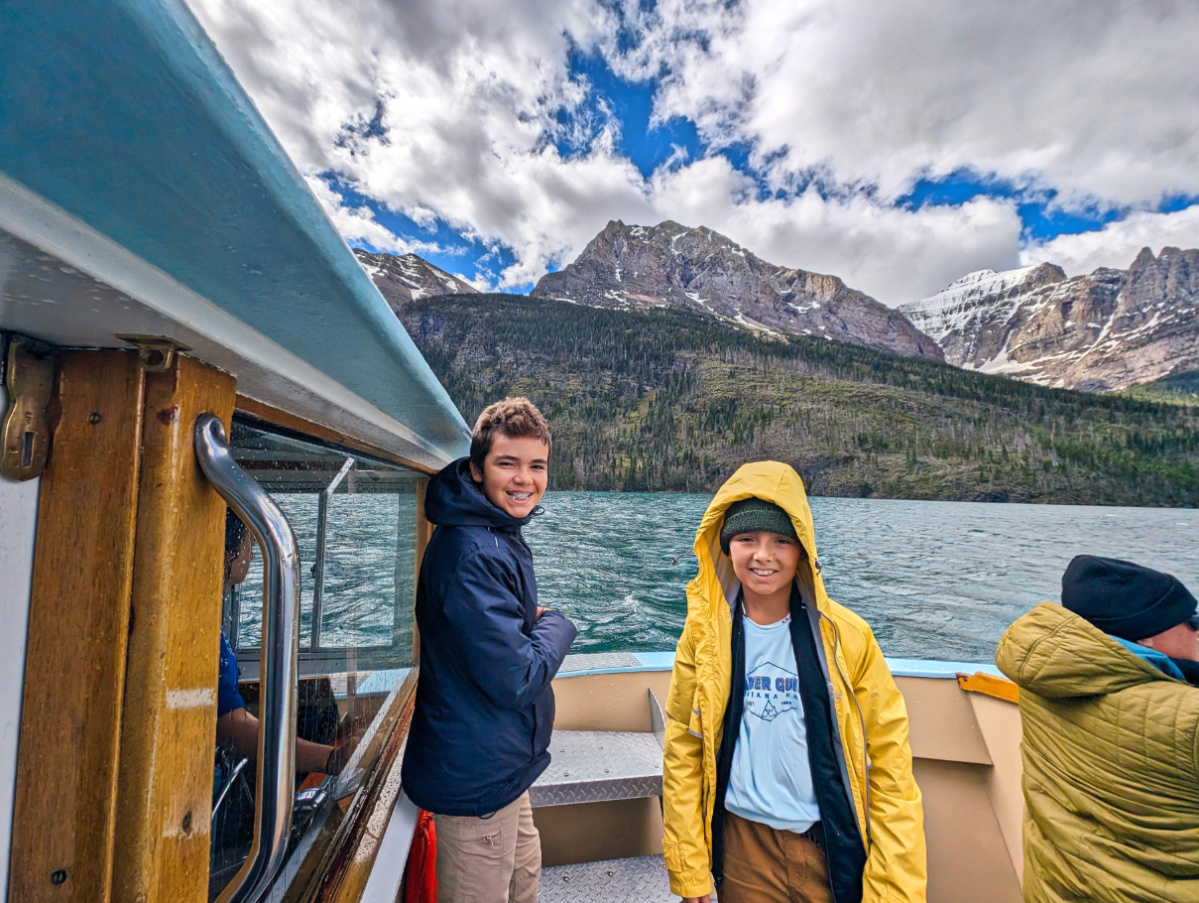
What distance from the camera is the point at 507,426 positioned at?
1398 mm

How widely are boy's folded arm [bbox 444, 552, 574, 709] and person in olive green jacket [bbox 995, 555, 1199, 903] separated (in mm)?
1326

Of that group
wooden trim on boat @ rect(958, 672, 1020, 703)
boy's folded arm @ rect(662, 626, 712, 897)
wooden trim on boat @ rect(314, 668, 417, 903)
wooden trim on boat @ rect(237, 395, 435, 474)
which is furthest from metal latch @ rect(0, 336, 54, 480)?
wooden trim on boat @ rect(958, 672, 1020, 703)

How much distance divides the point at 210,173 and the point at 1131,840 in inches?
83.8

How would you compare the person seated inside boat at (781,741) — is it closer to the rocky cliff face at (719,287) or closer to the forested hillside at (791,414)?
the forested hillside at (791,414)

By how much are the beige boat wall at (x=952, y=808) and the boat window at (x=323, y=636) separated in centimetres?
105

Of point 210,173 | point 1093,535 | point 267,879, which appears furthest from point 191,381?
point 1093,535

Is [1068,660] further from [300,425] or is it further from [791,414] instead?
[791,414]

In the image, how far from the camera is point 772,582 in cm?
148

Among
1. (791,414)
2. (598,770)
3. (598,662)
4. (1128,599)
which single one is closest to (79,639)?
(598,770)

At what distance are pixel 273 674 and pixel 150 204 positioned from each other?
0.46 meters

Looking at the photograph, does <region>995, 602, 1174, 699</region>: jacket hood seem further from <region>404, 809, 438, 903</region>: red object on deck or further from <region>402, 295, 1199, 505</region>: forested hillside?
<region>402, 295, 1199, 505</region>: forested hillside

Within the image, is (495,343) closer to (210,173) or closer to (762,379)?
(762,379)

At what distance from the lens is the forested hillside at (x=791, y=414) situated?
62719 mm

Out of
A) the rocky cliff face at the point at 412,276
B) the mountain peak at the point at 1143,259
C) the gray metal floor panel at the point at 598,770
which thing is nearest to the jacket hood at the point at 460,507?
the gray metal floor panel at the point at 598,770
